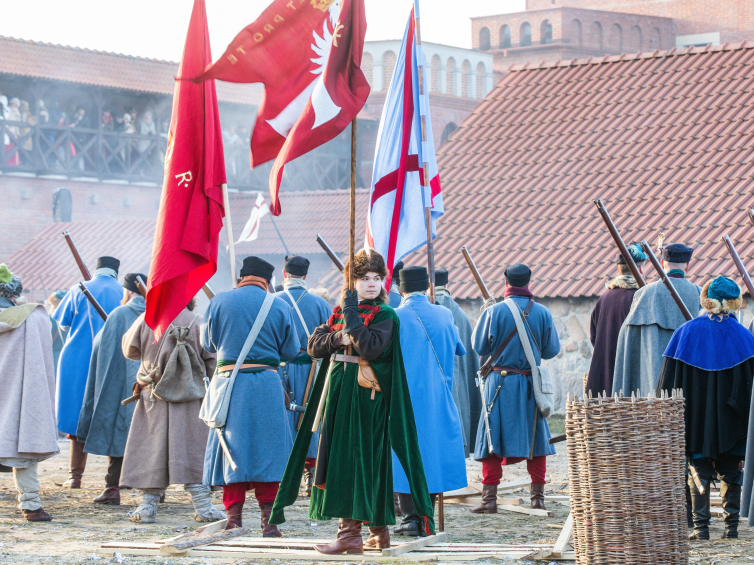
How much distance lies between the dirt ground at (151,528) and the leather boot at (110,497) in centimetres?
10

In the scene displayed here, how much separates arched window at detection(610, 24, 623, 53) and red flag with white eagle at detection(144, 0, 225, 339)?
4321cm

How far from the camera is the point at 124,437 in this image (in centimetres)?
834

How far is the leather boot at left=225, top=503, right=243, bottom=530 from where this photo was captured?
6.75 metres

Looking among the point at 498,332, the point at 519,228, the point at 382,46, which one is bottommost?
the point at 498,332

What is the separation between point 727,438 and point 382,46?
34.3 m

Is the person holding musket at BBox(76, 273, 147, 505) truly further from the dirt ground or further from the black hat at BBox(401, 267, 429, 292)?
the black hat at BBox(401, 267, 429, 292)

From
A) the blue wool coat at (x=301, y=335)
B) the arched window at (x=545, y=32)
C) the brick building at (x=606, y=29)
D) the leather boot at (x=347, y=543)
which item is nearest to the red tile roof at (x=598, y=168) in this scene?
the blue wool coat at (x=301, y=335)

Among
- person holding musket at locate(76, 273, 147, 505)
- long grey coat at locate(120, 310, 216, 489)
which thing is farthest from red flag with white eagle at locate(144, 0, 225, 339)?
person holding musket at locate(76, 273, 147, 505)

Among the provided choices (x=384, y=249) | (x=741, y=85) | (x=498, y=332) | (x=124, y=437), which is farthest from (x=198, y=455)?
(x=741, y=85)

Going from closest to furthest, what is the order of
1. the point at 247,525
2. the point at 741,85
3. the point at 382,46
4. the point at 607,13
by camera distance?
the point at 247,525
the point at 741,85
the point at 382,46
the point at 607,13

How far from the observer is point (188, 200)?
22.1 feet

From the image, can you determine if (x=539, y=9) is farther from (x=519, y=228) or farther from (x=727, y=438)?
(x=727, y=438)

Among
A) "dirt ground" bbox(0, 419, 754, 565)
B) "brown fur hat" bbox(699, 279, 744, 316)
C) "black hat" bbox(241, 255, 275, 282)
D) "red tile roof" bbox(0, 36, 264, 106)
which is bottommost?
"dirt ground" bbox(0, 419, 754, 565)

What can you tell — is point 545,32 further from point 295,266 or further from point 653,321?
point 653,321
